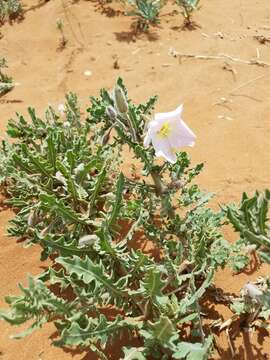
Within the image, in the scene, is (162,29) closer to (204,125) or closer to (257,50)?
(257,50)

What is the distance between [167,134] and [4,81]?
2904mm

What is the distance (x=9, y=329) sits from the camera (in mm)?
2447

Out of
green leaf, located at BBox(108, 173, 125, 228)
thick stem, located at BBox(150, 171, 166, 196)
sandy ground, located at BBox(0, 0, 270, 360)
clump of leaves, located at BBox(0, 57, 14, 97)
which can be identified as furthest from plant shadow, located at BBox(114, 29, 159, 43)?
green leaf, located at BBox(108, 173, 125, 228)

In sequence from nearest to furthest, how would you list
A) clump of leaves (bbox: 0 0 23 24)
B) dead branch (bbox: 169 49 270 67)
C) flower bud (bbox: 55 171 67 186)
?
flower bud (bbox: 55 171 67 186), dead branch (bbox: 169 49 270 67), clump of leaves (bbox: 0 0 23 24)

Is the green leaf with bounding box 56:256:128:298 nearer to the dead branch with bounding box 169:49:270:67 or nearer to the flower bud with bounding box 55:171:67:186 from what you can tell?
the flower bud with bounding box 55:171:67:186

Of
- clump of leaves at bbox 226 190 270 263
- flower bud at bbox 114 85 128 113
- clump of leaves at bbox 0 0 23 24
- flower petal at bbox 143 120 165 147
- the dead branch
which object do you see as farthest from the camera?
clump of leaves at bbox 0 0 23 24

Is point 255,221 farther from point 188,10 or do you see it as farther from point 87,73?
point 188,10

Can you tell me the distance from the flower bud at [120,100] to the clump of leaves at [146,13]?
3030 millimetres

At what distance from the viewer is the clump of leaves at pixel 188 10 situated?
16.6 ft

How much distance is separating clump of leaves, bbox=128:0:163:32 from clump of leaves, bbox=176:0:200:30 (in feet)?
0.78

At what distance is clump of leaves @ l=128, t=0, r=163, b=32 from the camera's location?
5086 millimetres

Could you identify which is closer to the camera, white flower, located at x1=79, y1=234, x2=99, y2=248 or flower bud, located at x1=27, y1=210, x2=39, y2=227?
white flower, located at x1=79, y1=234, x2=99, y2=248

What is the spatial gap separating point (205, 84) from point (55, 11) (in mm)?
2338

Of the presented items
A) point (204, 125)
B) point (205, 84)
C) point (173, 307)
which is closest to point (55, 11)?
point (205, 84)
